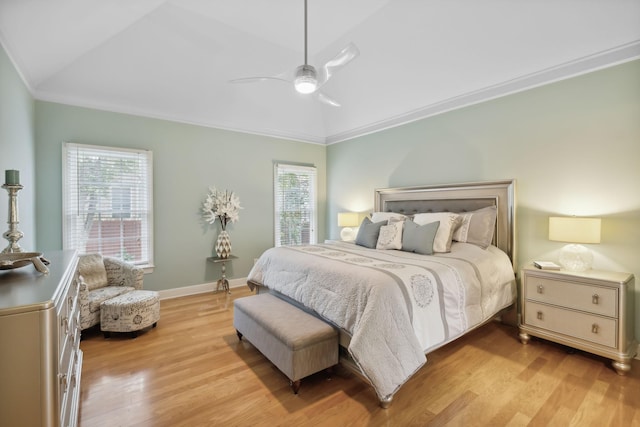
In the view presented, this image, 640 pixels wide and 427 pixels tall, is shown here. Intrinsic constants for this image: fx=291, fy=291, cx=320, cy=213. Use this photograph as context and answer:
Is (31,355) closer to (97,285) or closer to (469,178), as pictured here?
(97,285)

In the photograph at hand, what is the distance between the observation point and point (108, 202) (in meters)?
3.73

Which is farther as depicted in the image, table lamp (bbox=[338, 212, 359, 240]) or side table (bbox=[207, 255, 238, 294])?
table lamp (bbox=[338, 212, 359, 240])

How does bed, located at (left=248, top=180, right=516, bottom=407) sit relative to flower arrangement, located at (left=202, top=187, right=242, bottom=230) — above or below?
below

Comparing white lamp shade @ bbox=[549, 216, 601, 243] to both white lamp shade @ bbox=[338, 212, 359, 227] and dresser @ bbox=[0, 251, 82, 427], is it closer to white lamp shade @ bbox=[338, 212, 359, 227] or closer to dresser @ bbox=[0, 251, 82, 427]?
white lamp shade @ bbox=[338, 212, 359, 227]

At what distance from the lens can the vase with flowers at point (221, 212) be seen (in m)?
4.37

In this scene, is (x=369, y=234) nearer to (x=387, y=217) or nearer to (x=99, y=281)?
(x=387, y=217)

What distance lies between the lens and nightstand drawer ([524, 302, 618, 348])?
2.34m

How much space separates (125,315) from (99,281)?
0.72 meters

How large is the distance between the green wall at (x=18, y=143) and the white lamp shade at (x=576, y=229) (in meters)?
4.53

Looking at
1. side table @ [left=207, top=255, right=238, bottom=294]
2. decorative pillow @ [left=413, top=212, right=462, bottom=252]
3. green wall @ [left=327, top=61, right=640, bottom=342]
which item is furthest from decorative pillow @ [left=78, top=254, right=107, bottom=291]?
green wall @ [left=327, top=61, right=640, bottom=342]

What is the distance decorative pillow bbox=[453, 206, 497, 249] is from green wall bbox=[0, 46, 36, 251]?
4.12 meters

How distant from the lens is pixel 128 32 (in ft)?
10.3

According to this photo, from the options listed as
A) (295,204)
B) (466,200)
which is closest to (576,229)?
(466,200)

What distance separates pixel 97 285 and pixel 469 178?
4545 millimetres
